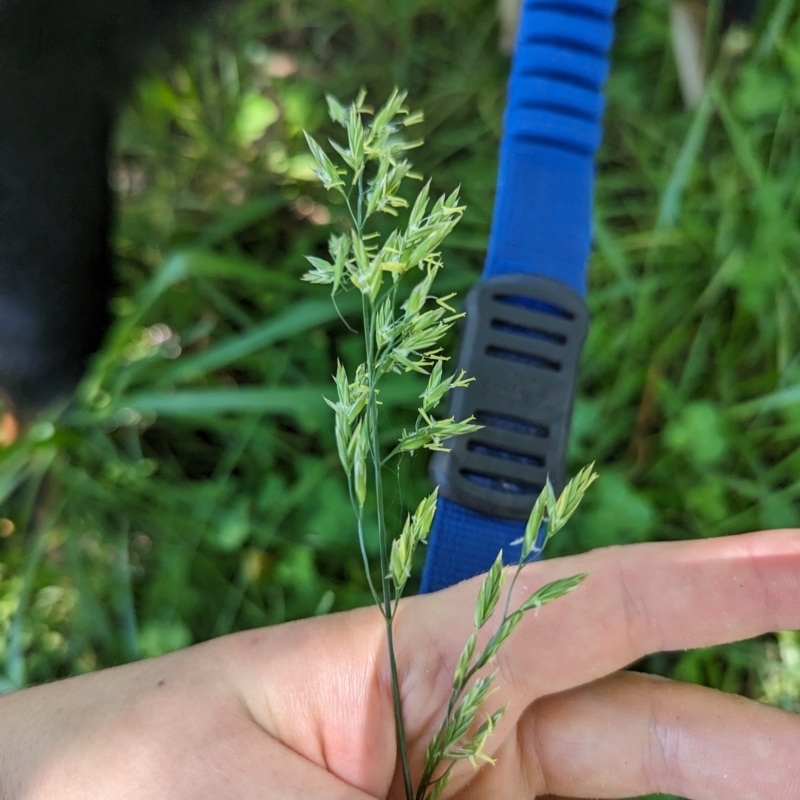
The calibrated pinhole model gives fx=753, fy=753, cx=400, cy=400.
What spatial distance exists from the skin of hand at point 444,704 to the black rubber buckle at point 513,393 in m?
0.12

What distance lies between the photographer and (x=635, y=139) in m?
1.44

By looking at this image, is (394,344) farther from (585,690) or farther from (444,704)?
(585,690)

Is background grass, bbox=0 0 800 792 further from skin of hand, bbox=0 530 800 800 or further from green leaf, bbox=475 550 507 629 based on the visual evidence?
green leaf, bbox=475 550 507 629

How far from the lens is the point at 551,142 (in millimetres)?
1038

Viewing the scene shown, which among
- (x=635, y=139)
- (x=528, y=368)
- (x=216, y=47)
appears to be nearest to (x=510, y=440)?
(x=528, y=368)

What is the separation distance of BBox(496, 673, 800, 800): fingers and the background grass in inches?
10.3

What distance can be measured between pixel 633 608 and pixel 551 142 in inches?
24.5

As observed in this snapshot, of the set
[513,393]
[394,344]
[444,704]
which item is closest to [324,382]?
[513,393]

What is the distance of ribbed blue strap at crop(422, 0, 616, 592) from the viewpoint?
102cm

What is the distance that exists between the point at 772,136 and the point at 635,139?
239 mm

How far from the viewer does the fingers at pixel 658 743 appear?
36.4 inches

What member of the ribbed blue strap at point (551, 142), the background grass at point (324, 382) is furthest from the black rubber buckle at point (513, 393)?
the background grass at point (324, 382)

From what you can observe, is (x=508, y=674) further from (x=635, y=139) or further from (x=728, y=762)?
(x=635, y=139)

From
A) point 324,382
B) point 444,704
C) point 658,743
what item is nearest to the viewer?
point 444,704
